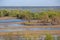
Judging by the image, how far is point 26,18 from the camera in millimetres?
2020

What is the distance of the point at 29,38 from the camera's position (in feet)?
6.46

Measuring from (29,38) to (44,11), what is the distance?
1.17 feet

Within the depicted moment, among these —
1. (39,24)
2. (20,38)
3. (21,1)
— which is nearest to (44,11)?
(39,24)

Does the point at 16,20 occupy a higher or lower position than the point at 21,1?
lower

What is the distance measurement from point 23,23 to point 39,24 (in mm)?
183

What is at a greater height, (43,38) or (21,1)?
(21,1)

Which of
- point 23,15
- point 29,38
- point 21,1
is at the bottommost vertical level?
point 29,38

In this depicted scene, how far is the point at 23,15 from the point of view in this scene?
79.2 inches

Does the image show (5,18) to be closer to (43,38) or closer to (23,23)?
(23,23)

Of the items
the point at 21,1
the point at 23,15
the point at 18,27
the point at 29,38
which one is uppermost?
the point at 21,1

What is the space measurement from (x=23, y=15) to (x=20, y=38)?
0.27 metres

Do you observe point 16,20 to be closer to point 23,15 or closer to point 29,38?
point 23,15

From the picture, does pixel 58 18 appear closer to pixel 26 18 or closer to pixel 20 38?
pixel 26 18

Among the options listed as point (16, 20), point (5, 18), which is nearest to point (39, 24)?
point (16, 20)
